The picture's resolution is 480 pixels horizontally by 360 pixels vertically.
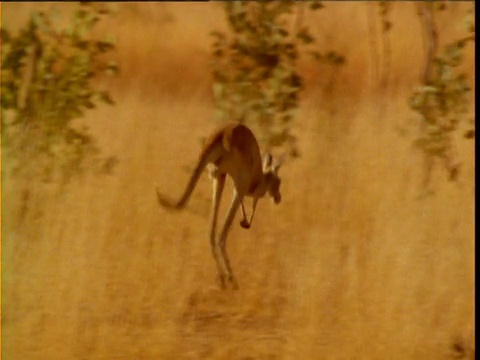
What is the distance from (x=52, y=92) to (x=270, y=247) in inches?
23.6

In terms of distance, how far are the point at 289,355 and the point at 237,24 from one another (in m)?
0.75

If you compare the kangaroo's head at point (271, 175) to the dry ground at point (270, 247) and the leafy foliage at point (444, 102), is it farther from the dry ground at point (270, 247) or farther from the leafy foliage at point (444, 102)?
the leafy foliage at point (444, 102)

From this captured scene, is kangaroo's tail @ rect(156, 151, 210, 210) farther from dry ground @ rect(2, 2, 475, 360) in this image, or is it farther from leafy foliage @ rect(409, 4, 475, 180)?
leafy foliage @ rect(409, 4, 475, 180)

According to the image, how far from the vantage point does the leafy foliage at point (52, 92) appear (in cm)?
167

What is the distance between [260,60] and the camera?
1.77 metres

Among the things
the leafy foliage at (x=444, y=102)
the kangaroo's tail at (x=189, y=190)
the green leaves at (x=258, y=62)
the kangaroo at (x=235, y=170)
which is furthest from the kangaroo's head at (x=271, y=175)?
the leafy foliage at (x=444, y=102)

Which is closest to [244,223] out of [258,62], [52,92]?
[258,62]

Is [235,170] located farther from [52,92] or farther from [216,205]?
[52,92]

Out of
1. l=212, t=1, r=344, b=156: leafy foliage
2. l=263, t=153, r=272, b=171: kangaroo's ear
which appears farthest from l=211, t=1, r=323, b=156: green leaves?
l=263, t=153, r=272, b=171: kangaroo's ear

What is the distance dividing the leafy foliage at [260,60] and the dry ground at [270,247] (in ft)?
0.12

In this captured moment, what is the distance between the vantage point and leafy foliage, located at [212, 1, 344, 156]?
1.71 meters

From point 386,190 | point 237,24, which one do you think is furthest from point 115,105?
point 386,190

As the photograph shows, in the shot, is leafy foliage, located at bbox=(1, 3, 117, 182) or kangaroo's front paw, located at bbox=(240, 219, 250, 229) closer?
kangaroo's front paw, located at bbox=(240, 219, 250, 229)

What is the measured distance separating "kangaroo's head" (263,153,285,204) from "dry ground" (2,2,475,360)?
10 centimetres
